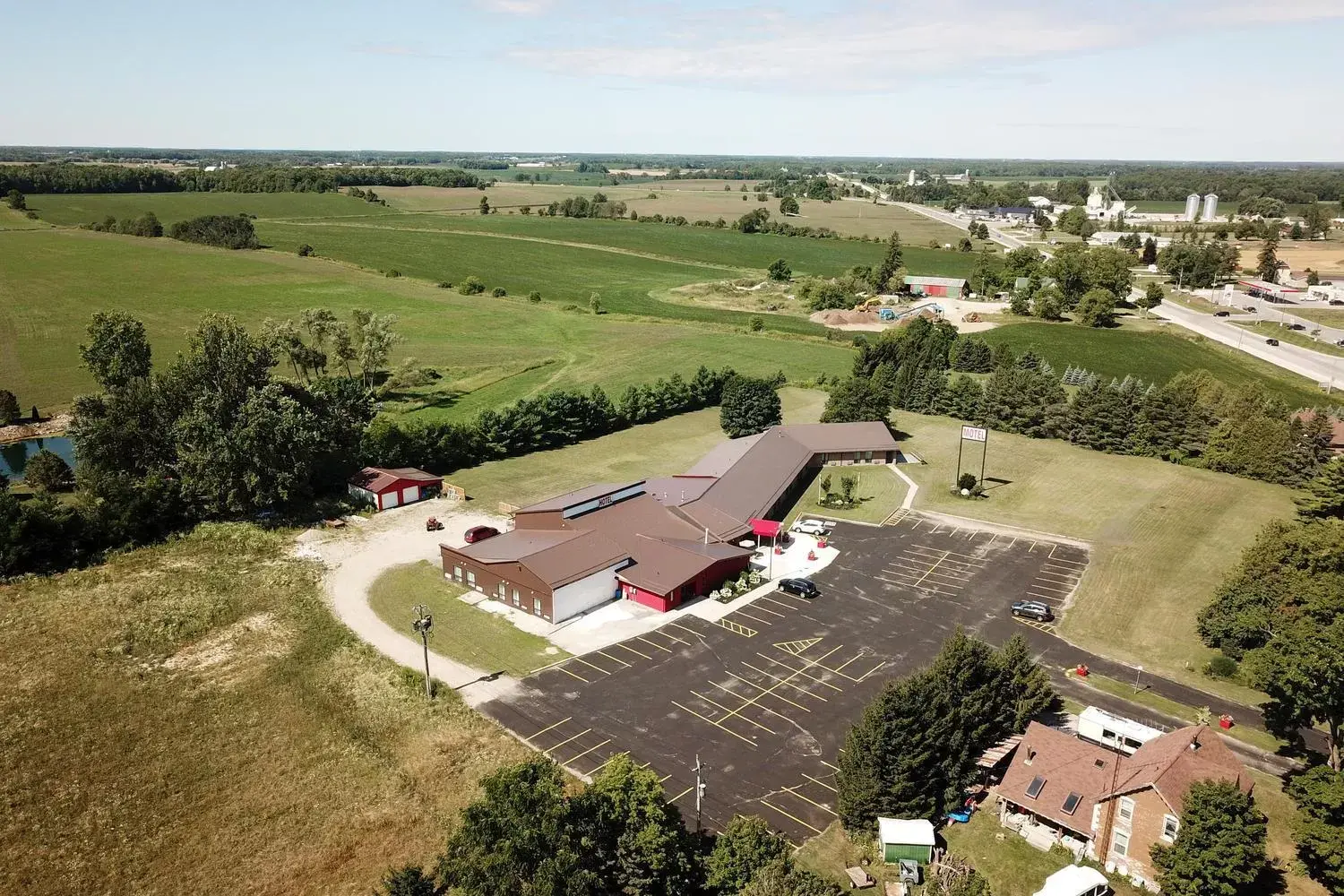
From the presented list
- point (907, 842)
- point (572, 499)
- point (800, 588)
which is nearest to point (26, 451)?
point (572, 499)

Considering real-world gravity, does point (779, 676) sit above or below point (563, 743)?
below

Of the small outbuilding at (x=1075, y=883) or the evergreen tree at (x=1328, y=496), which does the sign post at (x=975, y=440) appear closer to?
the evergreen tree at (x=1328, y=496)

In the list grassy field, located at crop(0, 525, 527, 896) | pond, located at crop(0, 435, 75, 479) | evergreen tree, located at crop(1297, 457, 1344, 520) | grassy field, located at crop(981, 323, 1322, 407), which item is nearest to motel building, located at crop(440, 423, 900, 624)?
grassy field, located at crop(0, 525, 527, 896)

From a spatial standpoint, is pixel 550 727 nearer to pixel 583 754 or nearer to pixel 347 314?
pixel 583 754

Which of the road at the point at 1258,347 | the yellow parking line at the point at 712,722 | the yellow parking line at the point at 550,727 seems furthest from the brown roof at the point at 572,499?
the road at the point at 1258,347

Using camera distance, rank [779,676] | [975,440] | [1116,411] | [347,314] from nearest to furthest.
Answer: [779,676]
[975,440]
[1116,411]
[347,314]

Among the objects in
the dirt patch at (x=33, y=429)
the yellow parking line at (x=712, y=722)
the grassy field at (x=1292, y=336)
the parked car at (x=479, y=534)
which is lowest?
the yellow parking line at (x=712, y=722)

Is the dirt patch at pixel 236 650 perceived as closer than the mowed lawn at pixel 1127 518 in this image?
Yes
